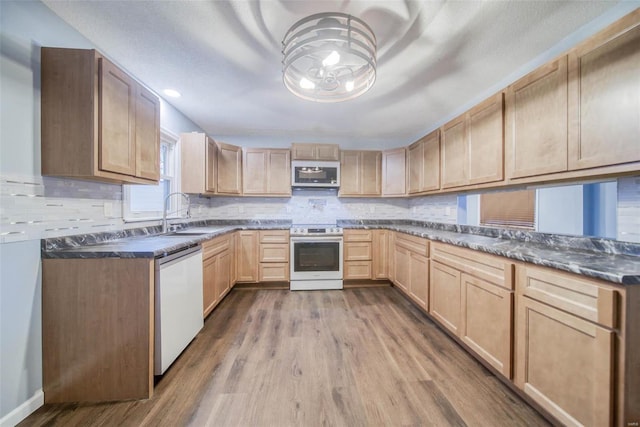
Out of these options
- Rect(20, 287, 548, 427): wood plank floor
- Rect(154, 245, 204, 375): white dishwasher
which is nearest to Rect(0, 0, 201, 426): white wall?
Rect(20, 287, 548, 427): wood plank floor

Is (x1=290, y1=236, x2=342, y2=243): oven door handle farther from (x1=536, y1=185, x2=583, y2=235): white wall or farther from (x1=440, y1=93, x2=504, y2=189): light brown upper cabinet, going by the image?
(x1=536, y1=185, x2=583, y2=235): white wall

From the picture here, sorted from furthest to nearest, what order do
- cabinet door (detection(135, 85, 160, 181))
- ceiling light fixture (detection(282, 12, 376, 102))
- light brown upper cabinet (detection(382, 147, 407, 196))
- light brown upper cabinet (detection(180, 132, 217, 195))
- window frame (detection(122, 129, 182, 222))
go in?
light brown upper cabinet (detection(382, 147, 407, 196)) → light brown upper cabinet (detection(180, 132, 217, 195)) → window frame (detection(122, 129, 182, 222)) → cabinet door (detection(135, 85, 160, 181)) → ceiling light fixture (detection(282, 12, 376, 102))

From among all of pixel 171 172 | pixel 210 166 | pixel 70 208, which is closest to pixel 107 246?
pixel 70 208

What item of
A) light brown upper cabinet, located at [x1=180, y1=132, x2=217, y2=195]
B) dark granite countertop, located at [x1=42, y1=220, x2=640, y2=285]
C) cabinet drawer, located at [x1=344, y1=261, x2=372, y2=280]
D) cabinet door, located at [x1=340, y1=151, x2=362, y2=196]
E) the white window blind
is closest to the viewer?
dark granite countertop, located at [x1=42, y1=220, x2=640, y2=285]

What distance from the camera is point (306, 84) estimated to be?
5.91 ft

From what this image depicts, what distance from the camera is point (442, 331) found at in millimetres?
2258

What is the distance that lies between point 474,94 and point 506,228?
4.93ft

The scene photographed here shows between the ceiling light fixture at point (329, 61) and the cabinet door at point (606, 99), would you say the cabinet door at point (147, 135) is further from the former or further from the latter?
the cabinet door at point (606, 99)

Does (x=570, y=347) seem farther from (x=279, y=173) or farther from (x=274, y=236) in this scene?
(x=279, y=173)

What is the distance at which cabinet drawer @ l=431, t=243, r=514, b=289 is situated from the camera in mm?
1517

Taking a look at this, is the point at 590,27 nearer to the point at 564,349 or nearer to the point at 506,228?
the point at 506,228

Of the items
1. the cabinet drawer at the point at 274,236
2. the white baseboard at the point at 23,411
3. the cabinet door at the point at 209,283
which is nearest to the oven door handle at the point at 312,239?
the cabinet drawer at the point at 274,236

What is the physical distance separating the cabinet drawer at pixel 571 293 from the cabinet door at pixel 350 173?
265 cm

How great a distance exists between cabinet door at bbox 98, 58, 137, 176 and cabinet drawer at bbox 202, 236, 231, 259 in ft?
3.14
